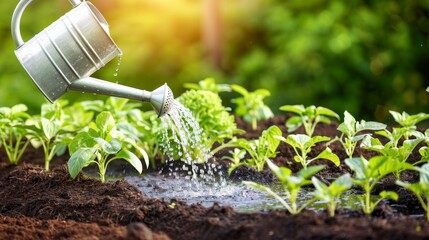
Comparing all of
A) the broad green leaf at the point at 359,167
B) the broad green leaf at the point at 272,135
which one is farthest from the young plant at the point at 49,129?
the broad green leaf at the point at 359,167

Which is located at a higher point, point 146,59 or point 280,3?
point 280,3

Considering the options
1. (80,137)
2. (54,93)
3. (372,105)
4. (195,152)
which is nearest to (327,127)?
(195,152)

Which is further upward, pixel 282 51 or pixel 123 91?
pixel 282 51

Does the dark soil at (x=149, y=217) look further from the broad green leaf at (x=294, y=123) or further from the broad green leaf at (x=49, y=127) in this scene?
the broad green leaf at (x=294, y=123)

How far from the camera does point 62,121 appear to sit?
12.1 ft

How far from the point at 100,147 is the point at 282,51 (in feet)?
16.8

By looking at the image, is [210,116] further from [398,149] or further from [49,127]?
[398,149]

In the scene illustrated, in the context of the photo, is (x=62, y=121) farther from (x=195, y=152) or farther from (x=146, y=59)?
(x=146, y=59)

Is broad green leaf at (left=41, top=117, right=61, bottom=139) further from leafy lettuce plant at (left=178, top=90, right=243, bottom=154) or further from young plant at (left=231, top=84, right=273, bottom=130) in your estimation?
young plant at (left=231, top=84, right=273, bottom=130)

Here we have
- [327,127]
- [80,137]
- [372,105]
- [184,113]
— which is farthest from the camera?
[372,105]

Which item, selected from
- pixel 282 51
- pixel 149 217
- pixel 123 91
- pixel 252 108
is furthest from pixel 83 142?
pixel 282 51

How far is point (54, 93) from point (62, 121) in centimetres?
102

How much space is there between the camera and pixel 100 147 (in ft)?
9.91

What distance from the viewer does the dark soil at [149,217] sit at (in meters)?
2.08
